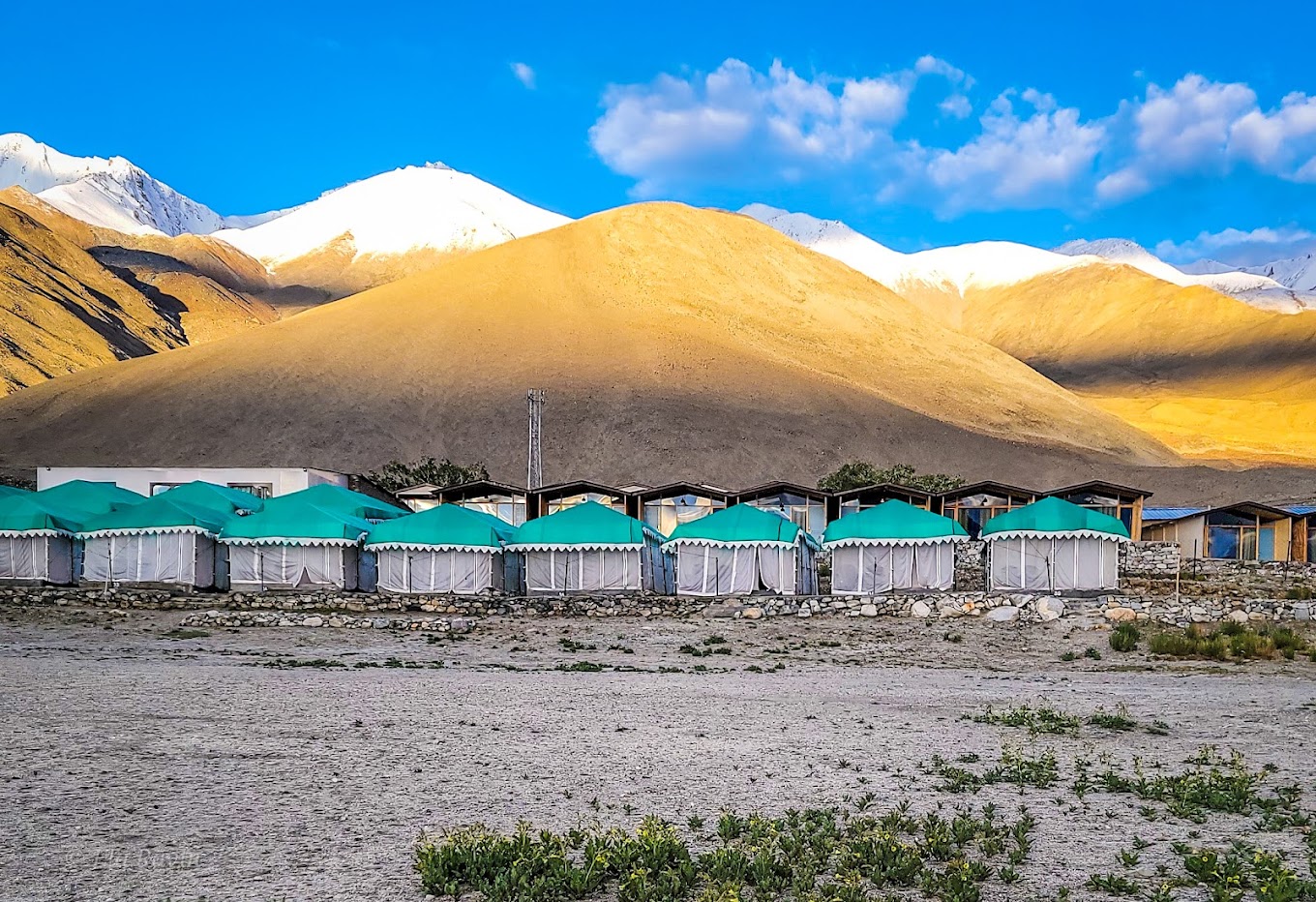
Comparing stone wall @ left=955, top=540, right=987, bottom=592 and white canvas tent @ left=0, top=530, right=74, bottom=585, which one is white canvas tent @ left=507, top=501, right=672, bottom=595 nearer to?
stone wall @ left=955, top=540, right=987, bottom=592

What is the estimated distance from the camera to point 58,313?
120812 mm

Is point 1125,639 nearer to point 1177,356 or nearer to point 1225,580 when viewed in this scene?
point 1225,580

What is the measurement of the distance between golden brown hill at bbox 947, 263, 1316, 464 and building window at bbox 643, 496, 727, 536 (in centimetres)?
7867

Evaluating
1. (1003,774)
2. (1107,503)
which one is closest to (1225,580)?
(1107,503)

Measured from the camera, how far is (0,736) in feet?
35.2

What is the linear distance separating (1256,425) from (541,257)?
260ft

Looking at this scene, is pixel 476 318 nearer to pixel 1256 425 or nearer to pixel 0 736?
pixel 1256 425

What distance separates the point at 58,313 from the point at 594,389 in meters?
62.8

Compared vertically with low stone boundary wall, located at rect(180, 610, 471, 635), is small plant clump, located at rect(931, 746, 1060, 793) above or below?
above

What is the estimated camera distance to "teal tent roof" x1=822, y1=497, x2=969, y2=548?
3262 cm

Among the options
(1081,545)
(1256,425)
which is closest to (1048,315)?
(1256,425)

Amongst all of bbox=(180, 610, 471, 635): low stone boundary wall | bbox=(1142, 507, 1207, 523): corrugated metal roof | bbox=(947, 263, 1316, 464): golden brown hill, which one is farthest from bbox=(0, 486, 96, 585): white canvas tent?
bbox=(947, 263, 1316, 464): golden brown hill

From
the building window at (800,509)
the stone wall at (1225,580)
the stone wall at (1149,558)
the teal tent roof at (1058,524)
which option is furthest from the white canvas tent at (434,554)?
the stone wall at (1149,558)

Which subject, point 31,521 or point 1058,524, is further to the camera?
point 31,521
